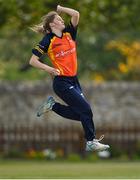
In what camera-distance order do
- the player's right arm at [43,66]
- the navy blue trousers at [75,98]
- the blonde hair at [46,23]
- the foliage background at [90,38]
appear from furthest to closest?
1. the foliage background at [90,38]
2. the navy blue trousers at [75,98]
3. the blonde hair at [46,23]
4. the player's right arm at [43,66]

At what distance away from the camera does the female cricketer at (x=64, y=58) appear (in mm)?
14289

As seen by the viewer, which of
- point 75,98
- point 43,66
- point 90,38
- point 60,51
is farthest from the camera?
point 90,38

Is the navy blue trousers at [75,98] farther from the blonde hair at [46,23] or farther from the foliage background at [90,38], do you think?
the foliage background at [90,38]

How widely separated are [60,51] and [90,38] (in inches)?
1183

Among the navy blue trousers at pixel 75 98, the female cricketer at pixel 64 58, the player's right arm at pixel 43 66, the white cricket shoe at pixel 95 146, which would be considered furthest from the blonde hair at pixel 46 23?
the white cricket shoe at pixel 95 146

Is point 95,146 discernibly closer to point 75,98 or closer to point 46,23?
point 75,98

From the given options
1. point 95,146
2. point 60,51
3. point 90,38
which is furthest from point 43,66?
point 90,38

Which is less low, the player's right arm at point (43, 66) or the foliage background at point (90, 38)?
the foliage background at point (90, 38)

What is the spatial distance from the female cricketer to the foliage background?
1113 cm

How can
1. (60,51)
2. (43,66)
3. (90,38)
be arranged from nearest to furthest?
(43,66), (60,51), (90,38)

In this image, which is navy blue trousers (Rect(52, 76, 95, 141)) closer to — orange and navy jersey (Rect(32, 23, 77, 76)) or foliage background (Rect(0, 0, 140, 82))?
orange and navy jersey (Rect(32, 23, 77, 76))

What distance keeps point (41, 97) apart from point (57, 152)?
6.02ft

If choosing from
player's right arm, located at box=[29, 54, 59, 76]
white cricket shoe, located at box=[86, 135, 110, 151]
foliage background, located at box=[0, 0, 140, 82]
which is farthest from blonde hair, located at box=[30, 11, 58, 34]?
foliage background, located at box=[0, 0, 140, 82]

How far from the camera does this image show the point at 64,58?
14305 millimetres
